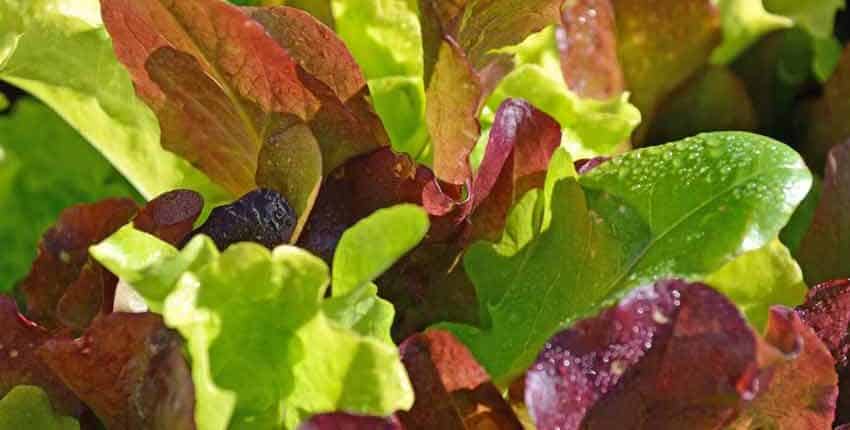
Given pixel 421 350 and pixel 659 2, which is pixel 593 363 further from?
pixel 659 2

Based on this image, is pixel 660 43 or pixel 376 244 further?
pixel 660 43

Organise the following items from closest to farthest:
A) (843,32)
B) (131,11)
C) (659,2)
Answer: (131,11) → (659,2) → (843,32)

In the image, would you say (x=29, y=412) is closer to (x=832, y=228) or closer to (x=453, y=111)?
(x=453, y=111)

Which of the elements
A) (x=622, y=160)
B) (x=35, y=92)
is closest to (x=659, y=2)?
(x=622, y=160)

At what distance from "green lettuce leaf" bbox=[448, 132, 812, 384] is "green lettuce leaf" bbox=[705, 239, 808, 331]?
0.05 meters

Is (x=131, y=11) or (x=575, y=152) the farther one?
(x=575, y=152)

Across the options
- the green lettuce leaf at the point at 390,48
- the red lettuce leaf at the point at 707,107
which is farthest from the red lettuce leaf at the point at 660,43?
the green lettuce leaf at the point at 390,48

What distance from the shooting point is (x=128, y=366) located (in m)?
0.69

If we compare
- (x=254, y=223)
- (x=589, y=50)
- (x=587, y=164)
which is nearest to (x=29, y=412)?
(x=254, y=223)

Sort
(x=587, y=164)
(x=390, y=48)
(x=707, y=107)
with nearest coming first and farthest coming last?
(x=587, y=164) → (x=390, y=48) → (x=707, y=107)

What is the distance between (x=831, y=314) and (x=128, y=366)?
410 mm

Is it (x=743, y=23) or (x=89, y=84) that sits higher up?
(x=89, y=84)

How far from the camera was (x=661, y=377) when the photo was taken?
64 centimetres

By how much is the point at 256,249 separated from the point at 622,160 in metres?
0.26
